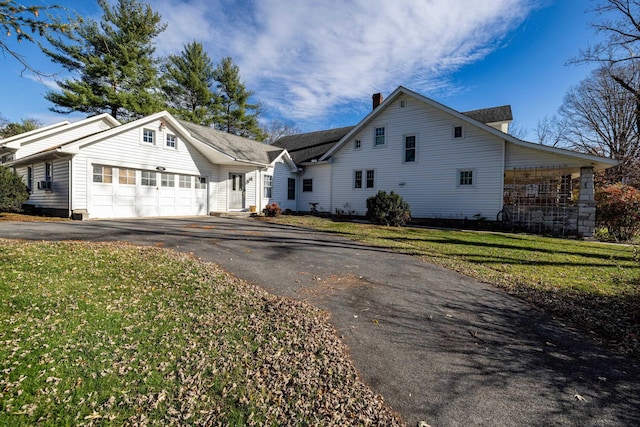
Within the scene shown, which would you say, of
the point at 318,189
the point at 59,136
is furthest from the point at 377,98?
the point at 59,136

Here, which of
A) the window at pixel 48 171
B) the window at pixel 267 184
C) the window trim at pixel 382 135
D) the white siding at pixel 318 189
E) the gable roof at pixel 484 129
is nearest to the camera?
the gable roof at pixel 484 129

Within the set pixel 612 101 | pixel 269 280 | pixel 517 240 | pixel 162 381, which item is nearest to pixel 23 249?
pixel 269 280

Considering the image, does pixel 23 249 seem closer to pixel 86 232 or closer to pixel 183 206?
pixel 86 232

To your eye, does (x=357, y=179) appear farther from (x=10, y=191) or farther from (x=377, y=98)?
(x=10, y=191)

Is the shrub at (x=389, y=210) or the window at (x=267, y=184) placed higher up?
the window at (x=267, y=184)

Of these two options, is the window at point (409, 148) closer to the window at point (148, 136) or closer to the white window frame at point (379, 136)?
the white window frame at point (379, 136)

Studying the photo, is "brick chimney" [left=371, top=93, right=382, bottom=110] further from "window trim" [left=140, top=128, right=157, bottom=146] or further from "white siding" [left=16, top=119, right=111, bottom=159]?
"white siding" [left=16, top=119, right=111, bottom=159]

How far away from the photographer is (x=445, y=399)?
245 cm

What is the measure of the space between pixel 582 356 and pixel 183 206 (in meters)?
16.8

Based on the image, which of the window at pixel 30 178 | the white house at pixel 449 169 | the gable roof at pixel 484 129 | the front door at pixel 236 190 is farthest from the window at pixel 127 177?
the gable roof at pixel 484 129

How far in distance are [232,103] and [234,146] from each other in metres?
15.2

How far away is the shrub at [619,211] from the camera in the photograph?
1186cm

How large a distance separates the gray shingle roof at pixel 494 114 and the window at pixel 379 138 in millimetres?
5747

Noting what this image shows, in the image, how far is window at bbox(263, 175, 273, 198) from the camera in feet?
62.8
